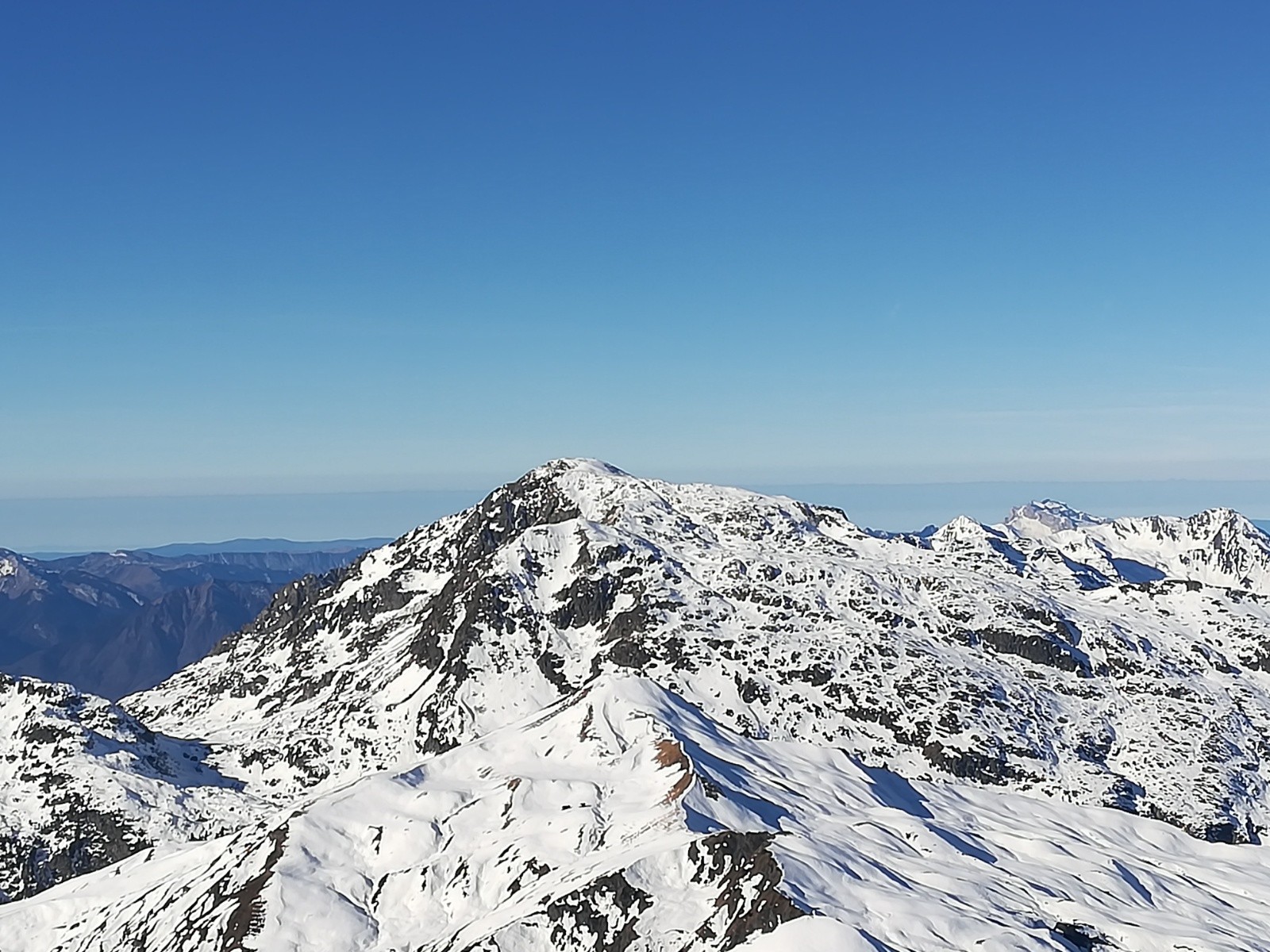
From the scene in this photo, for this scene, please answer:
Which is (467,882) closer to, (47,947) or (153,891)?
(153,891)

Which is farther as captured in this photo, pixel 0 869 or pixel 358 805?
pixel 0 869

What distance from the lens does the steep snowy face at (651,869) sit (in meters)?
82.2

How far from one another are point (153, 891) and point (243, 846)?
15.5m

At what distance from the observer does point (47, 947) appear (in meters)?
117

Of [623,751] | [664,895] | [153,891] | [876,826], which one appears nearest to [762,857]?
[664,895]

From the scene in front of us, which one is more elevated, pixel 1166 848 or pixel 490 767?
pixel 490 767

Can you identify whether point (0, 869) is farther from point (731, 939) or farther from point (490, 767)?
point (731, 939)

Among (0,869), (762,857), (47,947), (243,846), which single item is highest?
(762,857)

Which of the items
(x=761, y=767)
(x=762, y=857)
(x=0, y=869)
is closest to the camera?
(x=762, y=857)

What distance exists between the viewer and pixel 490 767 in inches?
4946

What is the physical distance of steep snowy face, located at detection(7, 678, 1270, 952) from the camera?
82.2m

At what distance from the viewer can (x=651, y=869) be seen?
87438 millimetres

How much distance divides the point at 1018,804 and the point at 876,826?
45.1m

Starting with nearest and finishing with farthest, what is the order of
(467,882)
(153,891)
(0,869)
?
(467,882) < (153,891) < (0,869)
